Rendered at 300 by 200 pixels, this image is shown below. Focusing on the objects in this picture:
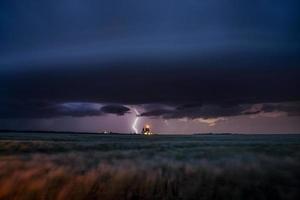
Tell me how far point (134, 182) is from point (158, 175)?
222 centimetres

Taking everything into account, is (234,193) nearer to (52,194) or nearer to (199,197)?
(199,197)

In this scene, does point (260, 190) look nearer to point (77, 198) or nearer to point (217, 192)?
point (217, 192)

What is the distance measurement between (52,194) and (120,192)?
289 cm

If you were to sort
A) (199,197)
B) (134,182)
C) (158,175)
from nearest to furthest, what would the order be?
(199,197), (134,182), (158,175)

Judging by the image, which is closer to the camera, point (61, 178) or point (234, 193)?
point (234, 193)

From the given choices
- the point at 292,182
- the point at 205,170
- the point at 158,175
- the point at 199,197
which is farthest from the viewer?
the point at 205,170

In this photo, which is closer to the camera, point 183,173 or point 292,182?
point 292,182

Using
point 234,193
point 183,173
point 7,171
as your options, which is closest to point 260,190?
point 234,193

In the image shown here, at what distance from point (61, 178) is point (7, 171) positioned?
4.59 metres

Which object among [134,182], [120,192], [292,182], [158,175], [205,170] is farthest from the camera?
[205,170]

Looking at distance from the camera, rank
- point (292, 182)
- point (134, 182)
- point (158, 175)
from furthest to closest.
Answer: point (158, 175) < point (134, 182) < point (292, 182)

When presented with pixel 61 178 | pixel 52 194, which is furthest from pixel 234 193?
pixel 61 178

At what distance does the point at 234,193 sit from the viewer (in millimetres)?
14180

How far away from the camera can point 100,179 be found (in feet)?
58.5
